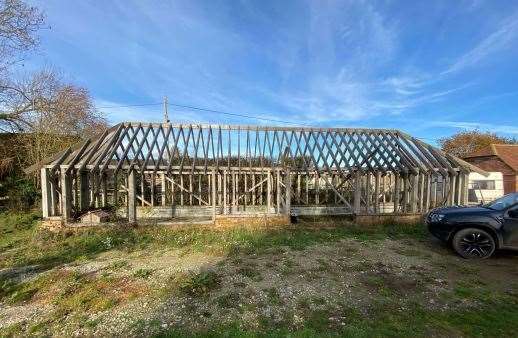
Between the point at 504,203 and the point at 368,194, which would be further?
the point at 368,194

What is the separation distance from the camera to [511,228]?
7.93 m

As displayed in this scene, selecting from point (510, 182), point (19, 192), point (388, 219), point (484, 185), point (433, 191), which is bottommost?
point (388, 219)

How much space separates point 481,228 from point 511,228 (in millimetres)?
603

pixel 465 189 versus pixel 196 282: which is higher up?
pixel 465 189

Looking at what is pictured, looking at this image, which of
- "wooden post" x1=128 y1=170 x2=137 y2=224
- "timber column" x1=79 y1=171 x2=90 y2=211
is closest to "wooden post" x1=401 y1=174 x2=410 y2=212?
"wooden post" x1=128 y1=170 x2=137 y2=224

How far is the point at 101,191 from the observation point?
1594 centimetres

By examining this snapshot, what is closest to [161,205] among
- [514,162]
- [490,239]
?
[490,239]

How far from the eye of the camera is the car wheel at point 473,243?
821 centimetres

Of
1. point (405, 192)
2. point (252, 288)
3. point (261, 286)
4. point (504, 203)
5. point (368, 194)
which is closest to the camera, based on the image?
point (252, 288)

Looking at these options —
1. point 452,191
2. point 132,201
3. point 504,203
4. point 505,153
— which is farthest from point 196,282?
point 505,153

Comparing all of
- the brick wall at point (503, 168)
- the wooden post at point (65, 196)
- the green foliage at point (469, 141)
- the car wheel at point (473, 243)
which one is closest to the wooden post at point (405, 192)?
the car wheel at point (473, 243)

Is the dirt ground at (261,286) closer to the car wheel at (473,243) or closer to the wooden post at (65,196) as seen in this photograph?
the car wheel at (473,243)

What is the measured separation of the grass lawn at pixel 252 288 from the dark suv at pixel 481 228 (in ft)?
1.25

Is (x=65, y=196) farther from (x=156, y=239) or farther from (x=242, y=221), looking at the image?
(x=242, y=221)
